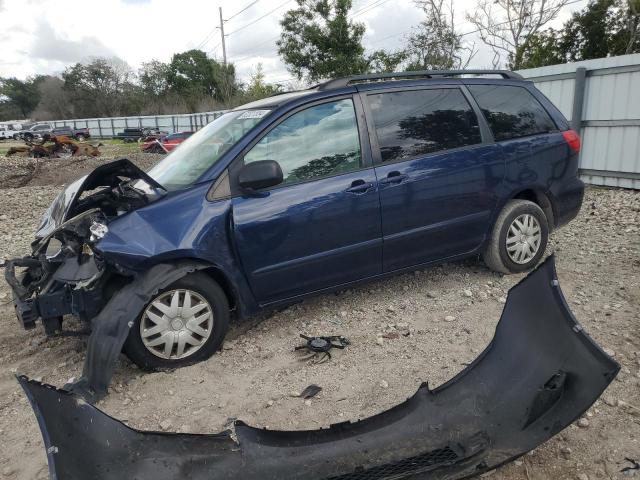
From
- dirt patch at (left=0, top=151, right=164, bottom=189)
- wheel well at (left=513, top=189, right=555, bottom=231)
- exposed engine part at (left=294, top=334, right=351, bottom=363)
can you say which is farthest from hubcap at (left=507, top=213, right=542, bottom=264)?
dirt patch at (left=0, top=151, right=164, bottom=189)

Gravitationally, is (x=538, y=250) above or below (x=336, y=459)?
above

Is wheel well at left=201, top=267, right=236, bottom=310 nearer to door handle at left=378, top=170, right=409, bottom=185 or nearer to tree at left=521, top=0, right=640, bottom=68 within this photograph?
door handle at left=378, top=170, right=409, bottom=185

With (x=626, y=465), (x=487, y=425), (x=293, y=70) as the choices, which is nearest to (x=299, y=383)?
(x=487, y=425)

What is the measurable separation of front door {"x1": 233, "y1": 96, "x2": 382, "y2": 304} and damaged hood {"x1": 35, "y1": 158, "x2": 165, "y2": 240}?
2.51ft

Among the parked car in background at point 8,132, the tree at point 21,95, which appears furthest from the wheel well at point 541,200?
the tree at point 21,95

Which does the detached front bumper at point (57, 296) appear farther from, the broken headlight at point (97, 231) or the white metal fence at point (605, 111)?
the white metal fence at point (605, 111)

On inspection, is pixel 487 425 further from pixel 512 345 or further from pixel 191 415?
pixel 191 415

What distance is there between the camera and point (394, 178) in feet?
12.1

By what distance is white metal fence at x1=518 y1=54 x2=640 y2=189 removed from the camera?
25.9ft

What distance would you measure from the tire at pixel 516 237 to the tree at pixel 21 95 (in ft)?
275

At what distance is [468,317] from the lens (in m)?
3.86

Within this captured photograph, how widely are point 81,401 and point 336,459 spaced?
124cm

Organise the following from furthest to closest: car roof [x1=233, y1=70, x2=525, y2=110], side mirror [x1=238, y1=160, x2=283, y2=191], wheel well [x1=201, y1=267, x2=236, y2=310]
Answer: car roof [x1=233, y1=70, x2=525, y2=110] < wheel well [x1=201, y1=267, x2=236, y2=310] < side mirror [x1=238, y1=160, x2=283, y2=191]

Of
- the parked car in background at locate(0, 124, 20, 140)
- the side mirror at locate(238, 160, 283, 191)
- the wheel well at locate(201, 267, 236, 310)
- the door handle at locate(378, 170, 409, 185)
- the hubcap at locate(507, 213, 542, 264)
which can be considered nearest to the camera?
the side mirror at locate(238, 160, 283, 191)
